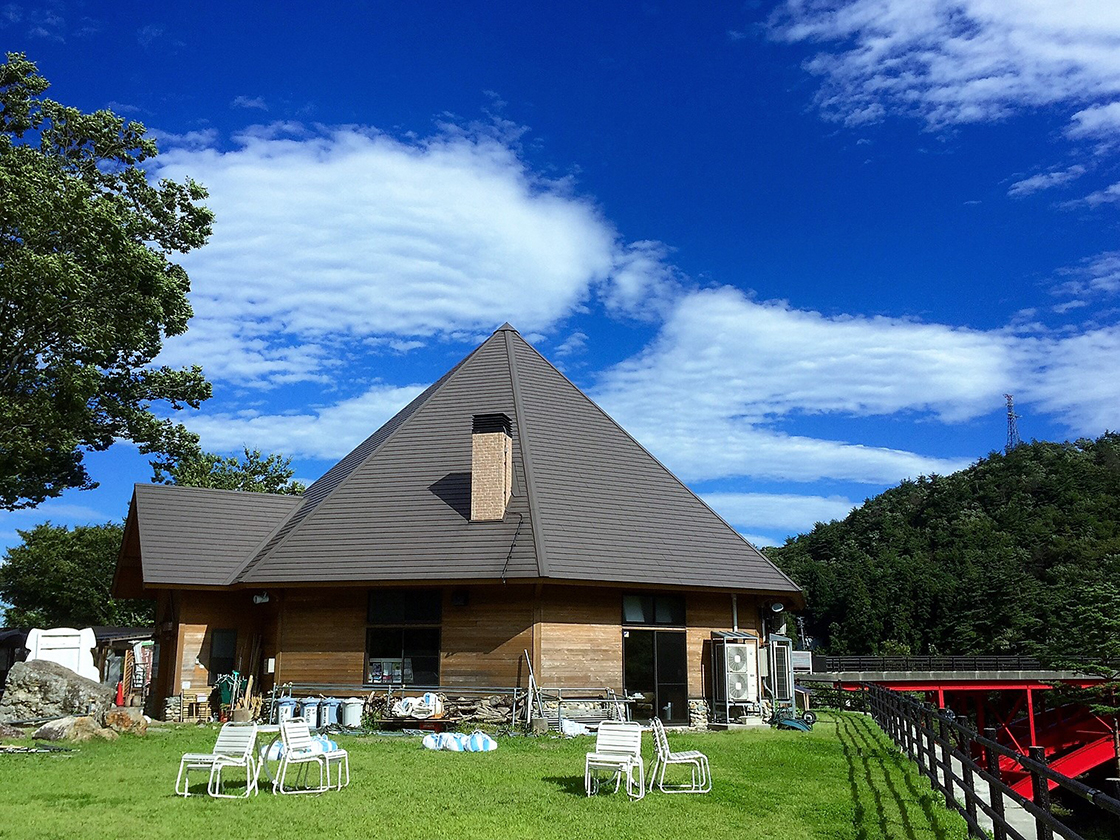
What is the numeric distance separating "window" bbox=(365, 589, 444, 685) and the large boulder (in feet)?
18.6

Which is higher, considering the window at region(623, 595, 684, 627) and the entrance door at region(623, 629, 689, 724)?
the window at region(623, 595, 684, 627)

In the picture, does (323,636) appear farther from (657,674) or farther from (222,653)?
(657,674)

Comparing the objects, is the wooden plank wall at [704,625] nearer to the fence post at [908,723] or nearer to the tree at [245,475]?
the fence post at [908,723]

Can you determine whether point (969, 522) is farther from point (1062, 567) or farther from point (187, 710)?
point (187, 710)

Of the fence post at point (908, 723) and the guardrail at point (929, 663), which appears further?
the guardrail at point (929, 663)

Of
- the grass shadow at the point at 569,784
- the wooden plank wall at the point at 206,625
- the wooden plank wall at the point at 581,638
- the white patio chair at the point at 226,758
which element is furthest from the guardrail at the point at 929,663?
the white patio chair at the point at 226,758

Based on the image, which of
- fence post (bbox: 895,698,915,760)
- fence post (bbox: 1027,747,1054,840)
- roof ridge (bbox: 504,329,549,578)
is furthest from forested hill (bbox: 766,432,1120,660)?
fence post (bbox: 1027,747,1054,840)

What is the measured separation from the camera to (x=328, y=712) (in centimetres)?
1838

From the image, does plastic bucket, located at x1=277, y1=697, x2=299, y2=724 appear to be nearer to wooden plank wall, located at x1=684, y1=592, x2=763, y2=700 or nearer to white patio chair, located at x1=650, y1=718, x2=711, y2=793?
wooden plank wall, located at x1=684, y1=592, x2=763, y2=700

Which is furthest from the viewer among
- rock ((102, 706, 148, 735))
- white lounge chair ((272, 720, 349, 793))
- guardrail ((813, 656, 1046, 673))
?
guardrail ((813, 656, 1046, 673))

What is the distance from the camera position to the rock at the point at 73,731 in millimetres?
15750

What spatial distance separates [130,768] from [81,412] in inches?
603

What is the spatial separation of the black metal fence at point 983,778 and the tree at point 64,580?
43.4 meters

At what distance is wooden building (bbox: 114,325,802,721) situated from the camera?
18.9 m
